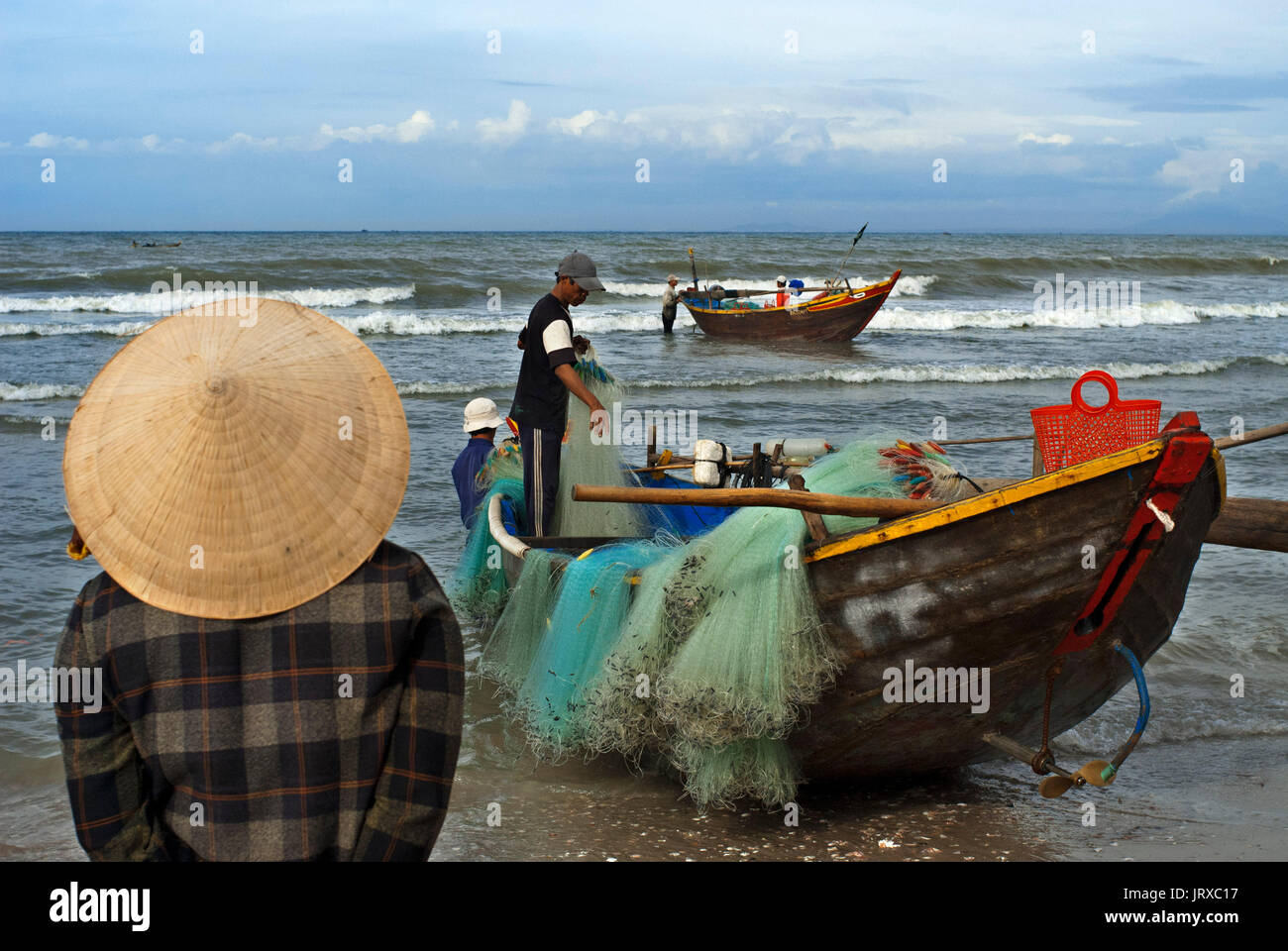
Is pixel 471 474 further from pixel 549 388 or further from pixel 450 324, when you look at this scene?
pixel 450 324

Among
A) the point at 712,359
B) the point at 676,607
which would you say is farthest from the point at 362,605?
the point at 712,359

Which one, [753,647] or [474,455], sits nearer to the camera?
[753,647]

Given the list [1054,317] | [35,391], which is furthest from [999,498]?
[1054,317]

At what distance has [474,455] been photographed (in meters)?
6.60

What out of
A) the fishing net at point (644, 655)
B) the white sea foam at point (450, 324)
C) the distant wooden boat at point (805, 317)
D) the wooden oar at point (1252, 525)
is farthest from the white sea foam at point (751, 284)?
the fishing net at point (644, 655)

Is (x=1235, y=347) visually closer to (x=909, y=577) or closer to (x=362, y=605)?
(x=909, y=577)

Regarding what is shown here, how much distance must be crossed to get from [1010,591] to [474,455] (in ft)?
12.2

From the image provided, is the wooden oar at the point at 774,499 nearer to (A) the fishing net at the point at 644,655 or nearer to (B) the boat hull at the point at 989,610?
(B) the boat hull at the point at 989,610

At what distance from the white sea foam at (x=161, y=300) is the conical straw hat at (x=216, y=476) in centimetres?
2299

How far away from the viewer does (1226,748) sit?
5.05 metres

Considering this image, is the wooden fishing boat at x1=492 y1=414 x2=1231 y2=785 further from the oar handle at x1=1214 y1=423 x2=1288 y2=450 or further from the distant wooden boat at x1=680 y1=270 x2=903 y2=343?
the distant wooden boat at x1=680 y1=270 x2=903 y2=343

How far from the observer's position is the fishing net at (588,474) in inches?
235

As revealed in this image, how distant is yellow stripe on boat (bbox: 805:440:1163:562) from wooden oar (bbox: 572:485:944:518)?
2.8 inches
